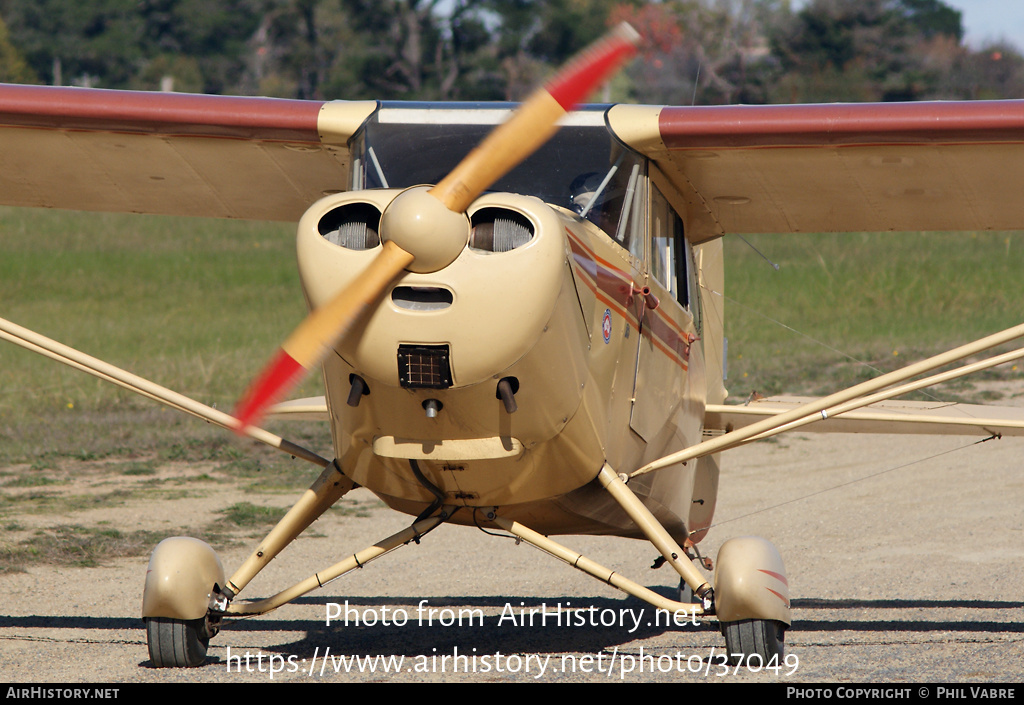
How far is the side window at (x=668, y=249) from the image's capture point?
6359 mm

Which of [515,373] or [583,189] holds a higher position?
[583,189]

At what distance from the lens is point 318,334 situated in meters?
4.55

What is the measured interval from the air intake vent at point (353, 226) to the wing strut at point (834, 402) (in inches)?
82.7

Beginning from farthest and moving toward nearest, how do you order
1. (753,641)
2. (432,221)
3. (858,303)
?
1. (858,303)
2. (753,641)
3. (432,221)

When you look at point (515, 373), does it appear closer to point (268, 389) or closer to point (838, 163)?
point (268, 389)

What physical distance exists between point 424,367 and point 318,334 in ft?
1.33

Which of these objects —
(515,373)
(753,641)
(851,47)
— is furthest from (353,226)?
(851,47)

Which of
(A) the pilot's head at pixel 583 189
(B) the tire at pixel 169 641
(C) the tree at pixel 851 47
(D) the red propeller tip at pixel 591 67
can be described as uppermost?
(C) the tree at pixel 851 47

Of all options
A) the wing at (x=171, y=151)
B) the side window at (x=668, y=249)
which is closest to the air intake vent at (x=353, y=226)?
the wing at (x=171, y=151)

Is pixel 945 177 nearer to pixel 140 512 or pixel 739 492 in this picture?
pixel 739 492

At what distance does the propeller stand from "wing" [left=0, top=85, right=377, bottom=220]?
5.46 feet

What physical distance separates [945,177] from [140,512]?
25.4 ft

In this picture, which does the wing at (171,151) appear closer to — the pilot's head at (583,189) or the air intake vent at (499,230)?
the pilot's head at (583,189)

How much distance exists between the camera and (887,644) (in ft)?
21.7
